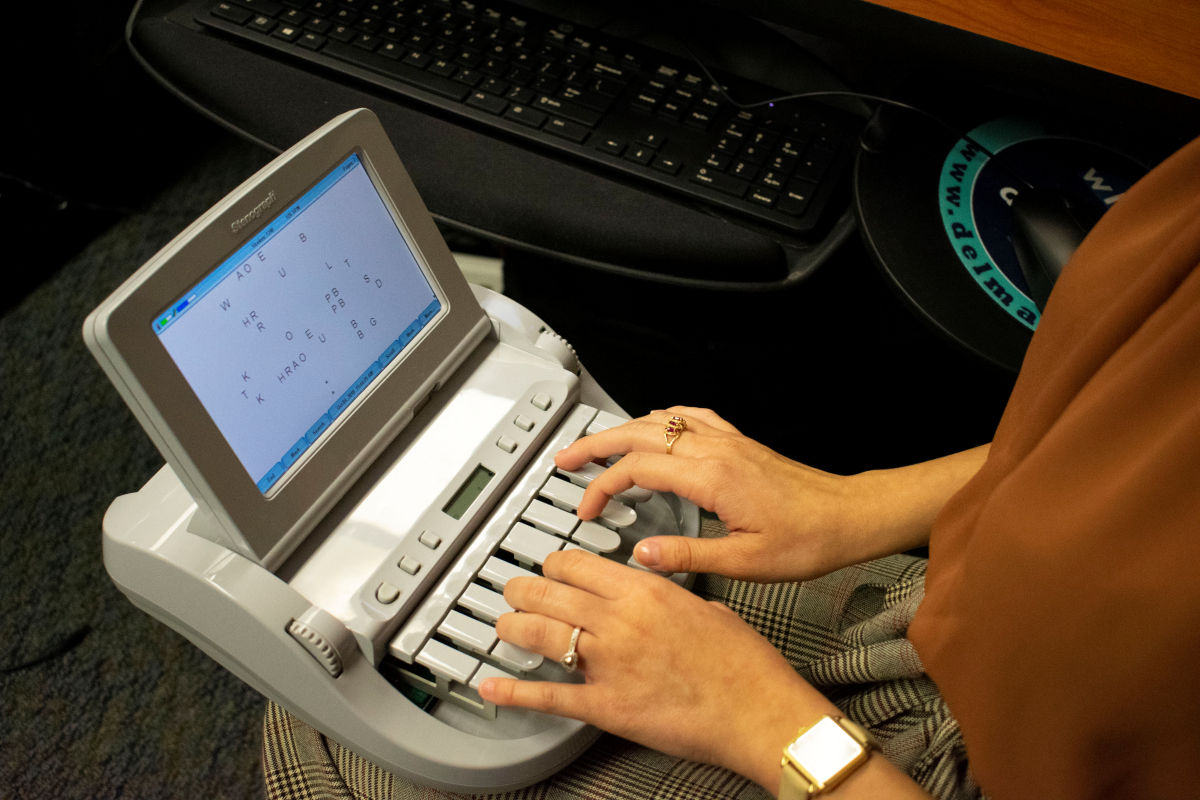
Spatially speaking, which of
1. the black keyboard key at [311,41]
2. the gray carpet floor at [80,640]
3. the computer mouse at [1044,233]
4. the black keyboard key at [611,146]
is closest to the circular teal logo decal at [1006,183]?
the computer mouse at [1044,233]

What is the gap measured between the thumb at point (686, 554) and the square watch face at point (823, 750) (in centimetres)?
12

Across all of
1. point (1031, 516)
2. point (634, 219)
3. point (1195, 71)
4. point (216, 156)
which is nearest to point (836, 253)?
point (634, 219)

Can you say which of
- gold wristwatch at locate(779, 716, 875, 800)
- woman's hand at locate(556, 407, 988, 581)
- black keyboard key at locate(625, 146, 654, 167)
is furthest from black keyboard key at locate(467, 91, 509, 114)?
gold wristwatch at locate(779, 716, 875, 800)

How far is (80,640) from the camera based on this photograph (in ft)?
3.78

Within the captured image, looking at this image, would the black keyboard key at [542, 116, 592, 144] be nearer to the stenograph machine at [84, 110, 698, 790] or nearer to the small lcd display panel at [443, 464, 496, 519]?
the stenograph machine at [84, 110, 698, 790]

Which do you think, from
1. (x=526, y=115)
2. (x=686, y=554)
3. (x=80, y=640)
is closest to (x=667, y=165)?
(x=526, y=115)

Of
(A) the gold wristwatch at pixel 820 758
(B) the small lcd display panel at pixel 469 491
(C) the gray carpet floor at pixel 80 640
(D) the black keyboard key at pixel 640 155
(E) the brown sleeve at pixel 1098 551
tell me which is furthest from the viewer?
(C) the gray carpet floor at pixel 80 640

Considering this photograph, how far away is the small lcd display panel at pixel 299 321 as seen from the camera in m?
0.50

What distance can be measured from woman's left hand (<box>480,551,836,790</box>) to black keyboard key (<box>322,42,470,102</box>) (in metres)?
0.49

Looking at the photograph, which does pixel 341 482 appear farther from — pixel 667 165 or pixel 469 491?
pixel 667 165

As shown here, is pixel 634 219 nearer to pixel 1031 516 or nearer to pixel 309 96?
pixel 309 96

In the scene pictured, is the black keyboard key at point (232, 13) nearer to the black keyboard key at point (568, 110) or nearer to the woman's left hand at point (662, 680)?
the black keyboard key at point (568, 110)

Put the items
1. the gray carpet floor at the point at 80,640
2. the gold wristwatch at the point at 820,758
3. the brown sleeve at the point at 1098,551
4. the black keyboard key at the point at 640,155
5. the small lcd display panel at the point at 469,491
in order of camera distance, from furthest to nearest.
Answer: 1. the gray carpet floor at the point at 80,640
2. the black keyboard key at the point at 640,155
3. the small lcd display panel at the point at 469,491
4. the gold wristwatch at the point at 820,758
5. the brown sleeve at the point at 1098,551

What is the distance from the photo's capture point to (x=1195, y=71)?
63 centimetres
